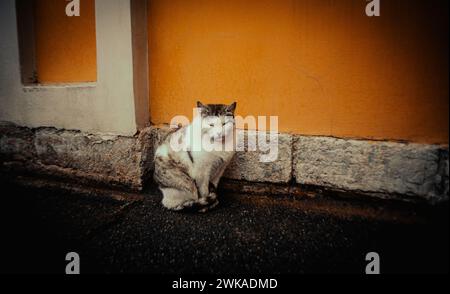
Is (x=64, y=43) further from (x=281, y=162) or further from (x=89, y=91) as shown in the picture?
(x=281, y=162)

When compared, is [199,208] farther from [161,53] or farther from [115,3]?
[115,3]

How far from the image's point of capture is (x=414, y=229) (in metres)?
1.83

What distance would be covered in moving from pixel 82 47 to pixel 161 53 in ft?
2.86

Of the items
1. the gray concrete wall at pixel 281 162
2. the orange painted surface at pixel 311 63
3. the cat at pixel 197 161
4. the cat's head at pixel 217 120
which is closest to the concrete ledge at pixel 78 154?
the gray concrete wall at pixel 281 162

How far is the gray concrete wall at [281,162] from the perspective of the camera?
1.94 m

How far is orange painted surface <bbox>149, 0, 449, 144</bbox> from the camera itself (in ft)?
6.27

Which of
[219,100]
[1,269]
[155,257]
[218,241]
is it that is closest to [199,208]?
[218,241]

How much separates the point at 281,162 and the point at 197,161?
0.83 metres

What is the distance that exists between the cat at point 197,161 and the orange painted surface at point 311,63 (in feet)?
1.76

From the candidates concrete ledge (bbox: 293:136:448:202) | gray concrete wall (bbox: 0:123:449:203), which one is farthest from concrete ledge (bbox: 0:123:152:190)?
concrete ledge (bbox: 293:136:448:202)

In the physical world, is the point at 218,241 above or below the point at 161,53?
below

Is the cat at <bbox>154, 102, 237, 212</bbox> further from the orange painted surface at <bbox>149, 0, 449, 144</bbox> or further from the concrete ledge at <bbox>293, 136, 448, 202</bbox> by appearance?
the concrete ledge at <bbox>293, 136, 448, 202</bbox>

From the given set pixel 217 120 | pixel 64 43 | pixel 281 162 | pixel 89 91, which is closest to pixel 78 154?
pixel 89 91

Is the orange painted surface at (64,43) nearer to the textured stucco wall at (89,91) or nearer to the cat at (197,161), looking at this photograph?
the textured stucco wall at (89,91)
